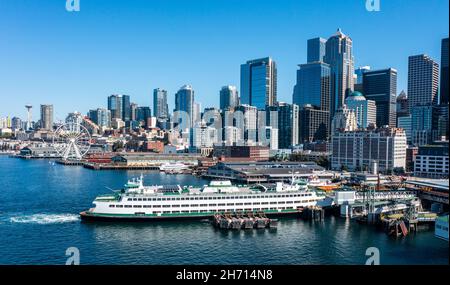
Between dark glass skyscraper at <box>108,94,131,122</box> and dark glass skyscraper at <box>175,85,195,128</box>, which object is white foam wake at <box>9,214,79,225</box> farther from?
dark glass skyscraper at <box>108,94,131,122</box>

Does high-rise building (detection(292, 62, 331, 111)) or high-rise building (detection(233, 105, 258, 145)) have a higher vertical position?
high-rise building (detection(292, 62, 331, 111))

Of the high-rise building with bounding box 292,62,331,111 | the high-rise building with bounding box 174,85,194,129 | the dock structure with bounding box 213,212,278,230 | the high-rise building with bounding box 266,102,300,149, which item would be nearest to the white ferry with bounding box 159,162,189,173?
the high-rise building with bounding box 174,85,194,129

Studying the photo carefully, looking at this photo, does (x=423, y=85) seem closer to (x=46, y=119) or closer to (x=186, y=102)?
(x=186, y=102)

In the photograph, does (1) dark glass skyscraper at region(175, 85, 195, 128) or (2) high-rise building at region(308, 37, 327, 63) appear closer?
(2) high-rise building at region(308, 37, 327, 63)

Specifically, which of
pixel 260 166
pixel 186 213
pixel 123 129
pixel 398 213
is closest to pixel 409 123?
pixel 260 166

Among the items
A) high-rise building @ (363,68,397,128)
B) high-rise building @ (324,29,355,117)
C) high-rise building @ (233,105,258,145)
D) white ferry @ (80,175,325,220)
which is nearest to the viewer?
white ferry @ (80,175,325,220)

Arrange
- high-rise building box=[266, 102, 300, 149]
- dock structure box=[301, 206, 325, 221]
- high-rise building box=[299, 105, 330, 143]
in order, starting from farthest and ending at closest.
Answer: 1. high-rise building box=[299, 105, 330, 143]
2. high-rise building box=[266, 102, 300, 149]
3. dock structure box=[301, 206, 325, 221]

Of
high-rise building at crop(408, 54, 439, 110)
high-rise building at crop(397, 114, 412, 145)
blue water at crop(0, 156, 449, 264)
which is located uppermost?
high-rise building at crop(408, 54, 439, 110)
